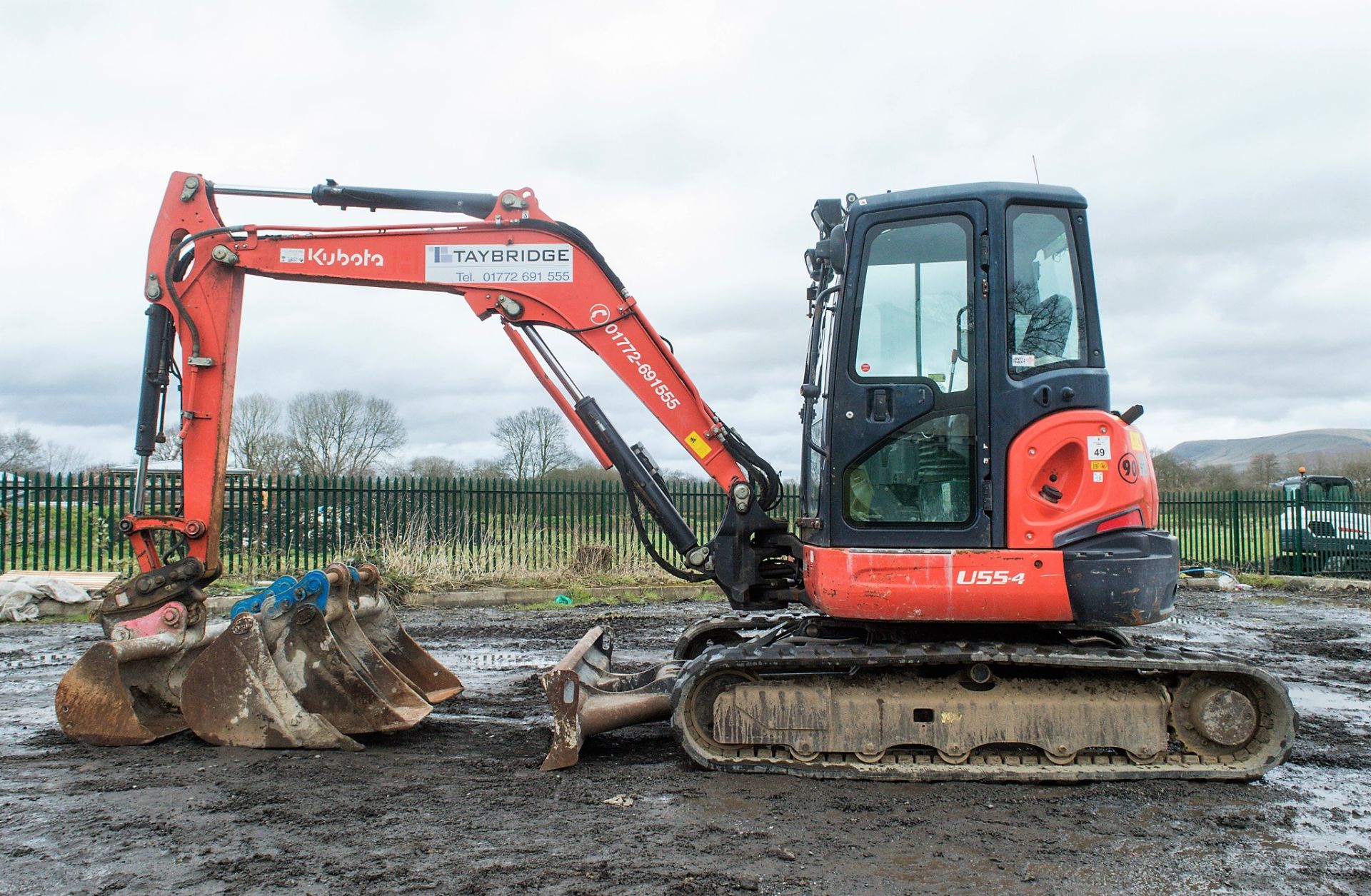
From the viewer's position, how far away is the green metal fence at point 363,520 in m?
13.8

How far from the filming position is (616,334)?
18.8ft

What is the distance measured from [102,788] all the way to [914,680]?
12.7ft

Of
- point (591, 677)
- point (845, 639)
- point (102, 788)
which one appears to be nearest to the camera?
point (102, 788)

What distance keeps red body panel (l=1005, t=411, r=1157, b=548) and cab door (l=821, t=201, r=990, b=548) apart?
162 mm

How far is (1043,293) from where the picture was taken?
16.0ft

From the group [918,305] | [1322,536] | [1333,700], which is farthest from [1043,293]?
[1322,536]

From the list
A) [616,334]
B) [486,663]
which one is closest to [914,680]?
[616,334]

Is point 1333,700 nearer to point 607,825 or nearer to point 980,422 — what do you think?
point 980,422

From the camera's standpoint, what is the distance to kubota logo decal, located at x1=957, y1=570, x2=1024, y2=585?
15.2 feet

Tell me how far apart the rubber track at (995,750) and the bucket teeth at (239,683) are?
1.86m

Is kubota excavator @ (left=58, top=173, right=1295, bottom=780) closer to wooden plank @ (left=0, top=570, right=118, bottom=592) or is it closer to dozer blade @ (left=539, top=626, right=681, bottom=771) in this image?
dozer blade @ (left=539, top=626, right=681, bottom=771)

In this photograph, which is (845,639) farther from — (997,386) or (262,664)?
(262,664)

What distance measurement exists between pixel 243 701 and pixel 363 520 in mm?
10061

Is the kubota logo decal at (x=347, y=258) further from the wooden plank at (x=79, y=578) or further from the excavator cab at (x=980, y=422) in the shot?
the wooden plank at (x=79, y=578)
